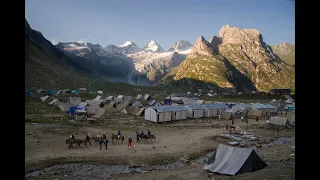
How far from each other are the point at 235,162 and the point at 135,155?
9.65 meters

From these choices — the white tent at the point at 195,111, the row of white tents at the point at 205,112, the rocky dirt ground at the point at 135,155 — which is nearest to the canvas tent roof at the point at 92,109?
the row of white tents at the point at 205,112

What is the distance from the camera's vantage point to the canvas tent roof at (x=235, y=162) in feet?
66.8

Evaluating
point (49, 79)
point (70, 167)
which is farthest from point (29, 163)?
point (49, 79)

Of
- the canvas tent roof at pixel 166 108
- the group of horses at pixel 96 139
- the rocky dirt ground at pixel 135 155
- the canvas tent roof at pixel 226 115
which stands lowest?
the rocky dirt ground at pixel 135 155

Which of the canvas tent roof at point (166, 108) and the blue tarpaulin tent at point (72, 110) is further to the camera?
the blue tarpaulin tent at point (72, 110)

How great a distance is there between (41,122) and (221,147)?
30.8 metres

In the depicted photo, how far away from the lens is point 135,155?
25.9 m

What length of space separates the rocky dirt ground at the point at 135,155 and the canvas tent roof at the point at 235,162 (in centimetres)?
79

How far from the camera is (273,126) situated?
1829 inches

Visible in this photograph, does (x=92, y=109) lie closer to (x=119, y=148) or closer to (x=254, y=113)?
(x=119, y=148)

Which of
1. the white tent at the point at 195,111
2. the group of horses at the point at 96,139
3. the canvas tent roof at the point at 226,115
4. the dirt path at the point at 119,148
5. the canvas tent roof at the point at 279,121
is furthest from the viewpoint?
the canvas tent roof at the point at 226,115

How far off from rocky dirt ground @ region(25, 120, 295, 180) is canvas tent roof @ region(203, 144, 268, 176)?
31.1 inches

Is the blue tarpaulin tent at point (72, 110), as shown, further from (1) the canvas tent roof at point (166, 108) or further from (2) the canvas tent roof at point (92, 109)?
(1) the canvas tent roof at point (166, 108)
